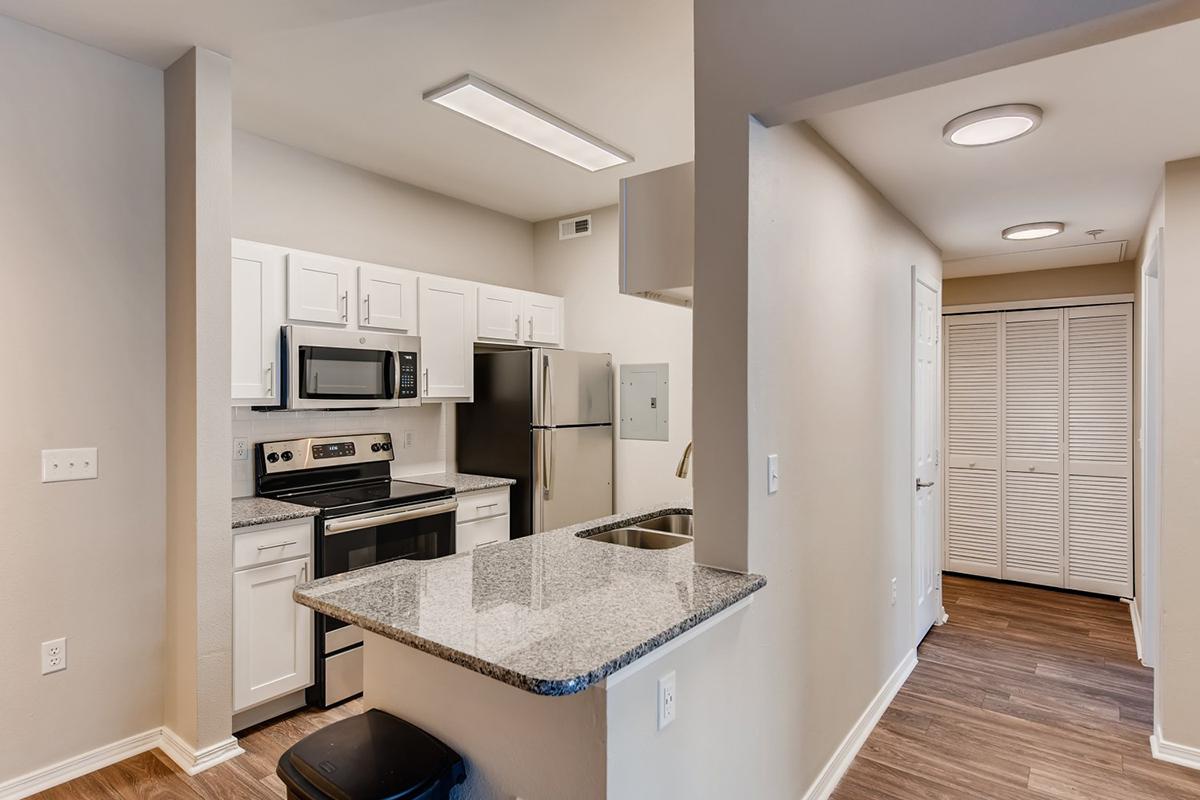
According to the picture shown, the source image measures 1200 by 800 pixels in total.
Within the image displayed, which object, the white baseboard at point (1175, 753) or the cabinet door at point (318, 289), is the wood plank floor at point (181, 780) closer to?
the cabinet door at point (318, 289)

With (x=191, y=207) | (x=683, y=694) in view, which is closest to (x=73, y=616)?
(x=191, y=207)

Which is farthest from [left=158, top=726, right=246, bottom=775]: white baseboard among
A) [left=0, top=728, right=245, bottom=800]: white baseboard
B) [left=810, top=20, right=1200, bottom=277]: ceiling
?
[left=810, top=20, right=1200, bottom=277]: ceiling

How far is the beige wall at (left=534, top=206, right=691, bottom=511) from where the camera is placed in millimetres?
4324

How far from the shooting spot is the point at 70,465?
245 cm

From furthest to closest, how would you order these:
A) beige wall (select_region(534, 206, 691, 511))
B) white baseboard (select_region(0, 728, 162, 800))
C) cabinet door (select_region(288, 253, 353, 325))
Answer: beige wall (select_region(534, 206, 691, 511))
cabinet door (select_region(288, 253, 353, 325))
white baseboard (select_region(0, 728, 162, 800))

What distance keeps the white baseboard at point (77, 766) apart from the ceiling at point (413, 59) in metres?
2.65

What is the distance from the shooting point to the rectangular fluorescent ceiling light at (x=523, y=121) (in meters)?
2.81

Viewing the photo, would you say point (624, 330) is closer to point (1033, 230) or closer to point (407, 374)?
point (407, 374)

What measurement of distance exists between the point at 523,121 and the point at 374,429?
1906mm

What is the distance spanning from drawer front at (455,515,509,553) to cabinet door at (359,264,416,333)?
1152 millimetres

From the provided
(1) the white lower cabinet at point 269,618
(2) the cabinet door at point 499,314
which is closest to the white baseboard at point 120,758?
(1) the white lower cabinet at point 269,618

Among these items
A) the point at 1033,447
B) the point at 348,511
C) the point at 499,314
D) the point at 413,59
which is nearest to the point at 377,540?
the point at 348,511

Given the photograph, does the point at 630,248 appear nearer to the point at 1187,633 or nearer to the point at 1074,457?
the point at 1187,633

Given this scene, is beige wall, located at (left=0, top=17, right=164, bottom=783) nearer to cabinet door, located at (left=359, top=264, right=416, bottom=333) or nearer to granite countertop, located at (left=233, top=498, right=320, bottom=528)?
granite countertop, located at (left=233, top=498, right=320, bottom=528)
